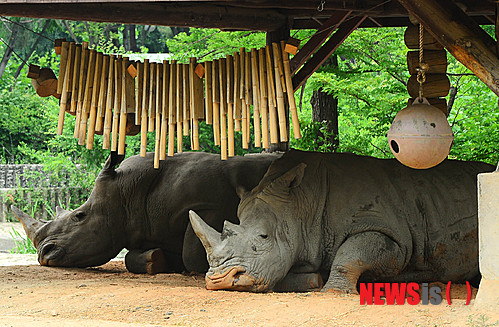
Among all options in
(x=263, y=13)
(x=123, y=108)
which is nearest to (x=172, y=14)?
(x=263, y=13)

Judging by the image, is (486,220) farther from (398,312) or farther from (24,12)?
(24,12)

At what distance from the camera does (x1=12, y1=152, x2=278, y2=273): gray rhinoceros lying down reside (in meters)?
8.56

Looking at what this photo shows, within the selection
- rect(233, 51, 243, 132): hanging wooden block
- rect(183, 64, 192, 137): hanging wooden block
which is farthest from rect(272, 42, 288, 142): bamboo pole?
rect(183, 64, 192, 137): hanging wooden block

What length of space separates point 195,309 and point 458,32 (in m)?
3.30

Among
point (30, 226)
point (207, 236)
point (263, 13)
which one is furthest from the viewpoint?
point (30, 226)

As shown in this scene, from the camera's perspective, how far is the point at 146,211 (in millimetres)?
8961

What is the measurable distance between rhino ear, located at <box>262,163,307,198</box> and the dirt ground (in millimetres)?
1240

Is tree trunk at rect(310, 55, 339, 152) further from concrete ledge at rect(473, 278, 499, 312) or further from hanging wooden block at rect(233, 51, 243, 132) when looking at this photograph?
concrete ledge at rect(473, 278, 499, 312)

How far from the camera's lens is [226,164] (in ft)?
28.8

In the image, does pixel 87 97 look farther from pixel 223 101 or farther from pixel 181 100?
pixel 223 101

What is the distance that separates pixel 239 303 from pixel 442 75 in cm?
403

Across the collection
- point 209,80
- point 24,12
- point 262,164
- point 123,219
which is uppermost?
point 24,12

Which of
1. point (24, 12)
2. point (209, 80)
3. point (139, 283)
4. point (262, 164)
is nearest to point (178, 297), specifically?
point (139, 283)

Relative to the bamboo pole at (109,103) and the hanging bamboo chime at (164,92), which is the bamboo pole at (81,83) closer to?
the hanging bamboo chime at (164,92)
